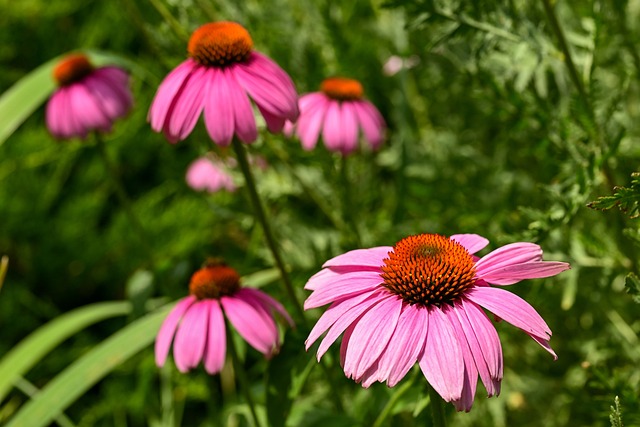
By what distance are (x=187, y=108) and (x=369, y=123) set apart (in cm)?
77

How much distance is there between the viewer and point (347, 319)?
0.83 meters

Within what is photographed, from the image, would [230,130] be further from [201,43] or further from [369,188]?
[369,188]

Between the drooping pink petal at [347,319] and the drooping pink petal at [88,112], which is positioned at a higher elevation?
the drooping pink petal at [88,112]

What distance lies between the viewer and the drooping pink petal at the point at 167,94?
114 centimetres

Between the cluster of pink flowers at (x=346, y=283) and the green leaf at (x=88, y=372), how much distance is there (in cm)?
17

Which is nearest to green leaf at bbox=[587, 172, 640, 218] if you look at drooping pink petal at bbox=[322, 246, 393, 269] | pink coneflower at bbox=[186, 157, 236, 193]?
drooping pink petal at bbox=[322, 246, 393, 269]

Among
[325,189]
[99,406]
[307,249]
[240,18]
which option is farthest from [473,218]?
[99,406]

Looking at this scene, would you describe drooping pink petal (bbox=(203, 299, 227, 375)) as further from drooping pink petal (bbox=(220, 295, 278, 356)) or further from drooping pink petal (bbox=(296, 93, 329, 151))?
drooping pink petal (bbox=(296, 93, 329, 151))

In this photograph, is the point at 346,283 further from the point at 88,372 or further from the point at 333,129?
the point at 333,129

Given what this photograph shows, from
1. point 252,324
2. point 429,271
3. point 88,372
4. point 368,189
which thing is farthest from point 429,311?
point 368,189

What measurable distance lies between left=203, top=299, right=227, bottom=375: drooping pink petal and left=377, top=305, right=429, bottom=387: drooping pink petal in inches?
16.5

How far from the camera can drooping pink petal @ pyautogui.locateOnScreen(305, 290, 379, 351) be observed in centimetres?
83

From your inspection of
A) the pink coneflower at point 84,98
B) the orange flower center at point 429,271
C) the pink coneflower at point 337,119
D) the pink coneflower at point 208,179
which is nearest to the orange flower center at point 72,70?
the pink coneflower at point 84,98

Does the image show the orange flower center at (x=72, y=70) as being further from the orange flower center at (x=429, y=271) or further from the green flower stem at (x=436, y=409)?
the green flower stem at (x=436, y=409)
